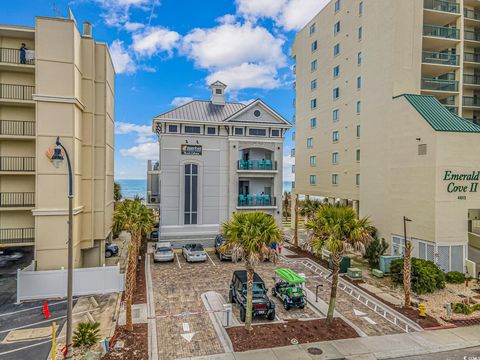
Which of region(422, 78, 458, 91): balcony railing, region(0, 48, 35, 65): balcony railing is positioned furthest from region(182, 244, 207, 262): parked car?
region(422, 78, 458, 91): balcony railing

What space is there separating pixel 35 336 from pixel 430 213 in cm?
2599

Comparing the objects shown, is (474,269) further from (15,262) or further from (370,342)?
(15,262)

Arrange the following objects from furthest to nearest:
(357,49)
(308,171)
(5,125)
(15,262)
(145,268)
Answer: (308,171)
(357,49)
(15,262)
(145,268)
(5,125)

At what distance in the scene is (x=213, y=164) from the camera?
112ft

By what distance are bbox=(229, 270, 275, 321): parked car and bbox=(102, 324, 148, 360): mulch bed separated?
5045 mm

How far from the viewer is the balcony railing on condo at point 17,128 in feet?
70.1

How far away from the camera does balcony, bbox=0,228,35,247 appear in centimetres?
2080

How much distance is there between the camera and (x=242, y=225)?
1479 centimetres

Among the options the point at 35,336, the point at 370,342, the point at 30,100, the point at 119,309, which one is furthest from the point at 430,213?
the point at 30,100

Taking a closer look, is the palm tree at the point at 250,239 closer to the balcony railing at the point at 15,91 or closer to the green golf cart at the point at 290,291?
the green golf cart at the point at 290,291

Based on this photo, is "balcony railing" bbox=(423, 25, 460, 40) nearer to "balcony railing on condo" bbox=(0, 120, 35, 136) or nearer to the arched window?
the arched window

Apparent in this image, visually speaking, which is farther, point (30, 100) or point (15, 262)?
point (15, 262)

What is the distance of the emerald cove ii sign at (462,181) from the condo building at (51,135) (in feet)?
87.0

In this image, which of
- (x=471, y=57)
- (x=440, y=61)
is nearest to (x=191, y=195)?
(x=440, y=61)
